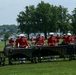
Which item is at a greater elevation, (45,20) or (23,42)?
(45,20)

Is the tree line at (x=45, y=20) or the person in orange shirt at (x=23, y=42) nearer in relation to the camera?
the person in orange shirt at (x=23, y=42)

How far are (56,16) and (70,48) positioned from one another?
106 metres

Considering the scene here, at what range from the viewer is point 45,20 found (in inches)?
4951

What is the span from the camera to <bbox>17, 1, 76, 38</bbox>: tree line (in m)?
124

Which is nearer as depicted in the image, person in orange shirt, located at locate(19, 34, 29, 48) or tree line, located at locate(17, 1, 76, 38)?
person in orange shirt, located at locate(19, 34, 29, 48)

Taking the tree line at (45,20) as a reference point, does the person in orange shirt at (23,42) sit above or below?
below

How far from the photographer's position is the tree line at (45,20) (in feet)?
407

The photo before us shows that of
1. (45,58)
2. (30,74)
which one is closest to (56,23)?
(45,58)

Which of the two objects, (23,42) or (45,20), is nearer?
(23,42)

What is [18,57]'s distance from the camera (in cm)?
2473

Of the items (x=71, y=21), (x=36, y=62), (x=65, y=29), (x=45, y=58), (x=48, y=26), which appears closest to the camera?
(x=36, y=62)

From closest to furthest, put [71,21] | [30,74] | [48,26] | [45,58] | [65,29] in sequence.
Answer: [30,74] → [45,58] → [48,26] → [65,29] → [71,21]

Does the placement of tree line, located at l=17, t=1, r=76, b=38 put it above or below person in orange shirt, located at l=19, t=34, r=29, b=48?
above

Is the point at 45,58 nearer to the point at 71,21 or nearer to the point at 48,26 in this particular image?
the point at 48,26
